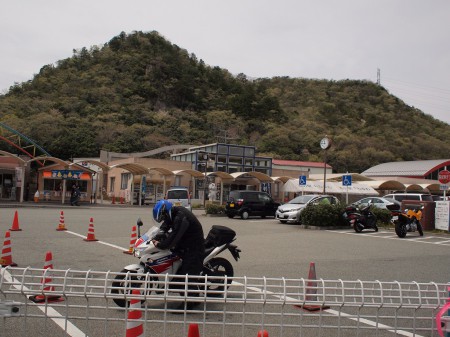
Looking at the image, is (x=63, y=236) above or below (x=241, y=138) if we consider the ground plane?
below

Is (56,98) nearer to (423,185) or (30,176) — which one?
(30,176)

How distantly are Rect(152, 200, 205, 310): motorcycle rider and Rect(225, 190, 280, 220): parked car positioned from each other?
19785 millimetres

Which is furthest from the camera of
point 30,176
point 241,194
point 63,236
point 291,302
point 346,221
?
point 30,176

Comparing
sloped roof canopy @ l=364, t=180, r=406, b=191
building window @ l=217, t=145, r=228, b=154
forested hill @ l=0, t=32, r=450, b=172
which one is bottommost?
sloped roof canopy @ l=364, t=180, r=406, b=191

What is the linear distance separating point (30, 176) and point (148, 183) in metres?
11.4

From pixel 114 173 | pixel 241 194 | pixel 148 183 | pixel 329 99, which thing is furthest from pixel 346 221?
pixel 329 99

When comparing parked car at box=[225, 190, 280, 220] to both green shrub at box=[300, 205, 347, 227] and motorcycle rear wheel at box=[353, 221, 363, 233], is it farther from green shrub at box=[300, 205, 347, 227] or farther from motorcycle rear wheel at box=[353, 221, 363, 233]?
motorcycle rear wheel at box=[353, 221, 363, 233]

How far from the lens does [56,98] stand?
75562 millimetres

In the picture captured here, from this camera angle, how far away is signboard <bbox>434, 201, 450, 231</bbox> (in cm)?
1984

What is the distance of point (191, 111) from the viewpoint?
9419 cm

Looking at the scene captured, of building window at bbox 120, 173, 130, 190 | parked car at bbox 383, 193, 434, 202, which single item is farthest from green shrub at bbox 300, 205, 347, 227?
building window at bbox 120, 173, 130, 190

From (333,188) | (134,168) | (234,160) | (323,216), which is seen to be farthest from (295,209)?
(234,160)

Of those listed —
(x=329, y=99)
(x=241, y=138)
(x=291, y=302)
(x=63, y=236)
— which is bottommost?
(x=63, y=236)

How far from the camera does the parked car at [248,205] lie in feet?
85.7
